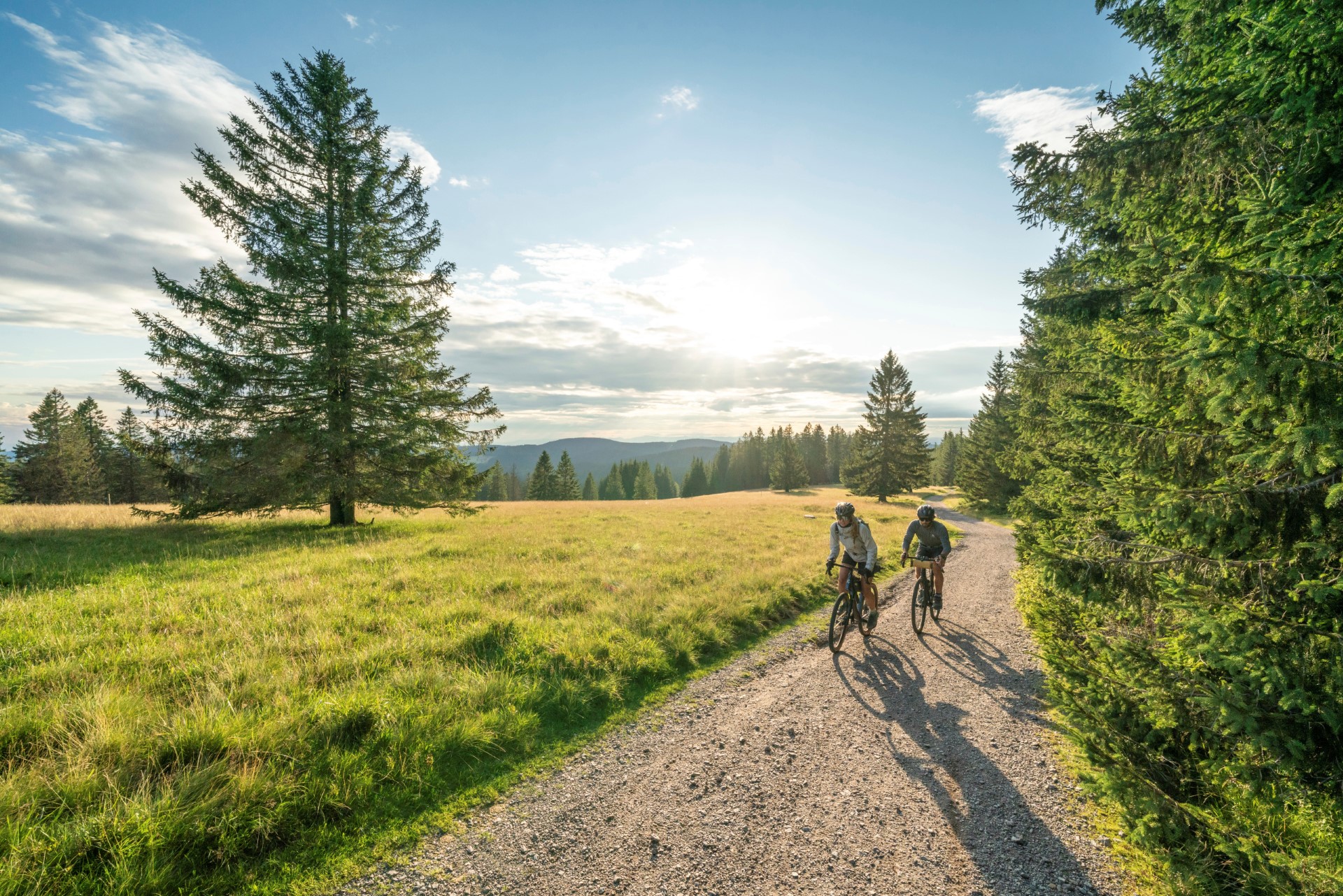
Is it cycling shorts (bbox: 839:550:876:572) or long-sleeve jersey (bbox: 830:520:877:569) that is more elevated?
long-sleeve jersey (bbox: 830:520:877:569)

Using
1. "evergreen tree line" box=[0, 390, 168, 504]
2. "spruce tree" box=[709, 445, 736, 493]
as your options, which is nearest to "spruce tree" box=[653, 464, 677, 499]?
"spruce tree" box=[709, 445, 736, 493]

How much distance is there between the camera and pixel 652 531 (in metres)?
18.7

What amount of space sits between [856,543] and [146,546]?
664 inches

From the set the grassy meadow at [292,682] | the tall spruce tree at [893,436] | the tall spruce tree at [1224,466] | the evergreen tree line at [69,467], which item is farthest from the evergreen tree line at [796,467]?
the evergreen tree line at [69,467]

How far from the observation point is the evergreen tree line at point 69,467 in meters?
42.8

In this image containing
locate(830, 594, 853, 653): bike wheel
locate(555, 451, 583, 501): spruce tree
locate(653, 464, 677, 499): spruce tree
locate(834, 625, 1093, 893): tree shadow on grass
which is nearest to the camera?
locate(834, 625, 1093, 893): tree shadow on grass

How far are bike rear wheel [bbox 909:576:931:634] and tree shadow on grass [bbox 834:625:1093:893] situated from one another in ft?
0.98

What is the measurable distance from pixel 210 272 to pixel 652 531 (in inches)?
669

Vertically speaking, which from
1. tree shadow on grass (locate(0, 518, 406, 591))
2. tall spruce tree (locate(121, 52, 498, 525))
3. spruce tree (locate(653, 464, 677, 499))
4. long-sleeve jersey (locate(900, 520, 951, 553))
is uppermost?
tall spruce tree (locate(121, 52, 498, 525))

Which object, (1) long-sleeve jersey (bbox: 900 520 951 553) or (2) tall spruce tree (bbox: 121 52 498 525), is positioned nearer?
(1) long-sleeve jersey (bbox: 900 520 951 553)

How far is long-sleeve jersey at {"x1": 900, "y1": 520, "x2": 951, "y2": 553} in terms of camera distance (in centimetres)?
912

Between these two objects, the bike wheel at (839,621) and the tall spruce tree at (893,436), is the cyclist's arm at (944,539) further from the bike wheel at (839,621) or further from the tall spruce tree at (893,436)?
the tall spruce tree at (893,436)

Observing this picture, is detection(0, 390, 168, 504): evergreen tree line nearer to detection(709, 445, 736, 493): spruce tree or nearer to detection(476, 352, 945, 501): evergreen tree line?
detection(476, 352, 945, 501): evergreen tree line

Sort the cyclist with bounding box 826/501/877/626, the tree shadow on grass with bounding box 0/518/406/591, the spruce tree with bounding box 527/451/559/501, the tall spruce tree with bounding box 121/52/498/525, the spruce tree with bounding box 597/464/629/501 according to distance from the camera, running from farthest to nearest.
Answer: the spruce tree with bounding box 597/464/629/501 < the spruce tree with bounding box 527/451/559/501 < the tall spruce tree with bounding box 121/52/498/525 < the tree shadow on grass with bounding box 0/518/406/591 < the cyclist with bounding box 826/501/877/626
